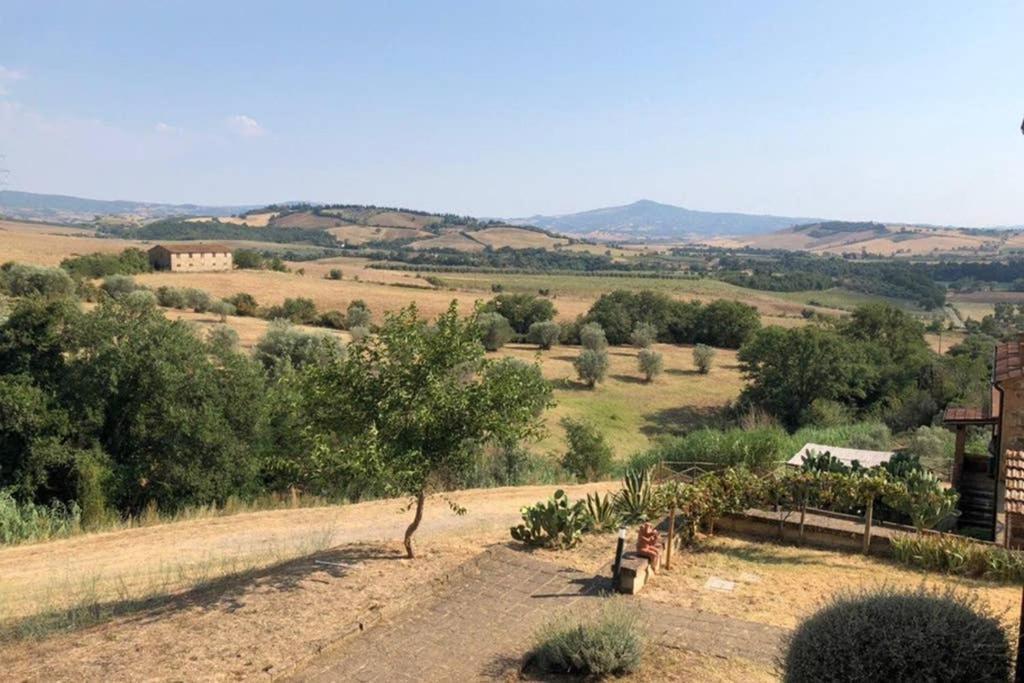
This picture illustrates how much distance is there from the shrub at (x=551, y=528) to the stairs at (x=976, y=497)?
8226 mm

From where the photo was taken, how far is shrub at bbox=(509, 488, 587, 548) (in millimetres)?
11898

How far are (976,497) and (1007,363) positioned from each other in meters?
3.03

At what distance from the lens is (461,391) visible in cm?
1022

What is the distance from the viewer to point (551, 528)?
11898 mm

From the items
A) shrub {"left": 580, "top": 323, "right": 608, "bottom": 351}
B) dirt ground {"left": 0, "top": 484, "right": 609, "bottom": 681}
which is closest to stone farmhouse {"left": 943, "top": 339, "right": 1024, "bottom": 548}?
dirt ground {"left": 0, "top": 484, "right": 609, "bottom": 681}

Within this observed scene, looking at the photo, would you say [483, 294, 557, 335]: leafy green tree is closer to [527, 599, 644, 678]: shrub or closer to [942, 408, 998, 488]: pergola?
[942, 408, 998, 488]: pergola

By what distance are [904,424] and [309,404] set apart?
32588mm

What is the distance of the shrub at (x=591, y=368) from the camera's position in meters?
47.3

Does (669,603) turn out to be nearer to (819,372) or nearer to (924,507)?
(924,507)

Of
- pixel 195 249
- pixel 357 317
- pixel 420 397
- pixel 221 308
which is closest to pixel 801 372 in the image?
pixel 357 317

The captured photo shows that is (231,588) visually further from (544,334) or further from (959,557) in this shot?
(544,334)

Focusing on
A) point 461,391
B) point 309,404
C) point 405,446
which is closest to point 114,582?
point 309,404

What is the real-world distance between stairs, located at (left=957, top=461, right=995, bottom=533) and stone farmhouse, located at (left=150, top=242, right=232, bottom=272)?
81722 millimetres

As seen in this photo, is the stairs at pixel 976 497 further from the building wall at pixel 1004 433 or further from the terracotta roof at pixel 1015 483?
the terracotta roof at pixel 1015 483
